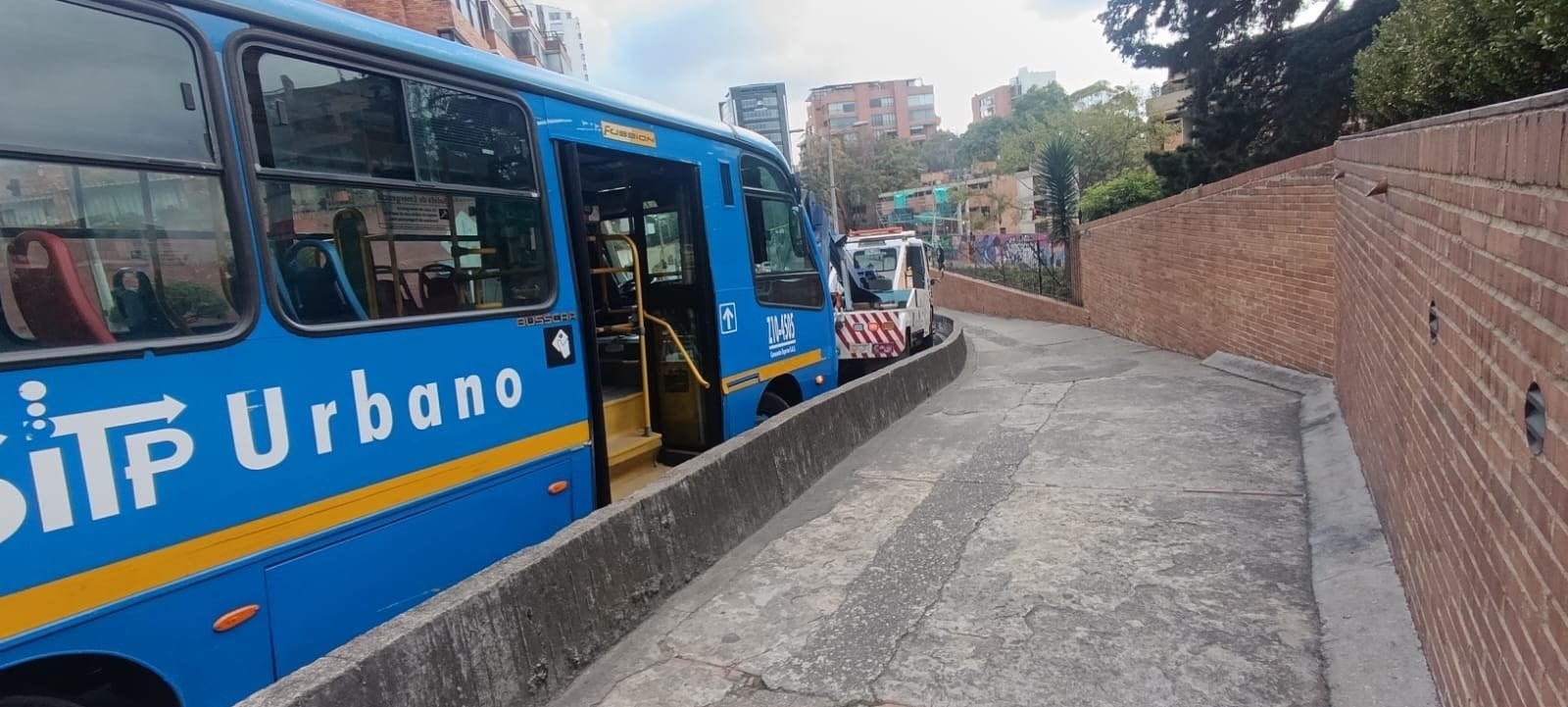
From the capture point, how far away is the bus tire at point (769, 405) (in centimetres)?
682

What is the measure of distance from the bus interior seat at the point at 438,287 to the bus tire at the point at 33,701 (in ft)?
6.03

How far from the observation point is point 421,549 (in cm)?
358

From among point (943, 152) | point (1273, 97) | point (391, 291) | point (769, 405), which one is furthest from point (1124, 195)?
point (943, 152)

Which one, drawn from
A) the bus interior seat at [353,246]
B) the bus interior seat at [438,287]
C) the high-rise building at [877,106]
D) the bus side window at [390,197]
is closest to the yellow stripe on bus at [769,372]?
the bus side window at [390,197]

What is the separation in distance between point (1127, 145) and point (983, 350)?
34.1 meters

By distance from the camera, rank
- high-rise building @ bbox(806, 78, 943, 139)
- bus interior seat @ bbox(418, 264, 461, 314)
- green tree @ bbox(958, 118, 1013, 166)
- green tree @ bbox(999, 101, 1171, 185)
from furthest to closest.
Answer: high-rise building @ bbox(806, 78, 943, 139) < green tree @ bbox(958, 118, 1013, 166) < green tree @ bbox(999, 101, 1171, 185) < bus interior seat @ bbox(418, 264, 461, 314)

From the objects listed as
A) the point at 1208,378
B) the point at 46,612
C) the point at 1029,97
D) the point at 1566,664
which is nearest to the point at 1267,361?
the point at 1208,378

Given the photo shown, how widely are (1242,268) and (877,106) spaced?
122257 mm

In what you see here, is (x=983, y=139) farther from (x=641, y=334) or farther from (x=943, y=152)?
(x=641, y=334)

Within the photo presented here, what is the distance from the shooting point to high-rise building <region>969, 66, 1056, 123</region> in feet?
436

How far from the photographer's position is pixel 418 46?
3.80 m

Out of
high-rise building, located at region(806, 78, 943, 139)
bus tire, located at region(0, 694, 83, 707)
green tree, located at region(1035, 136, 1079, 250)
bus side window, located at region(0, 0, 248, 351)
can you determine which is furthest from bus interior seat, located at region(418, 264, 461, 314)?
high-rise building, located at region(806, 78, 943, 139)

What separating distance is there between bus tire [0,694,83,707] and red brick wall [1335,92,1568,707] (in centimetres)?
372

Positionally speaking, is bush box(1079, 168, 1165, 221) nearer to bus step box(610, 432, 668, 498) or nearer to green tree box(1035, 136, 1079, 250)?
green tree box(1035, 136, 1079, 250)
